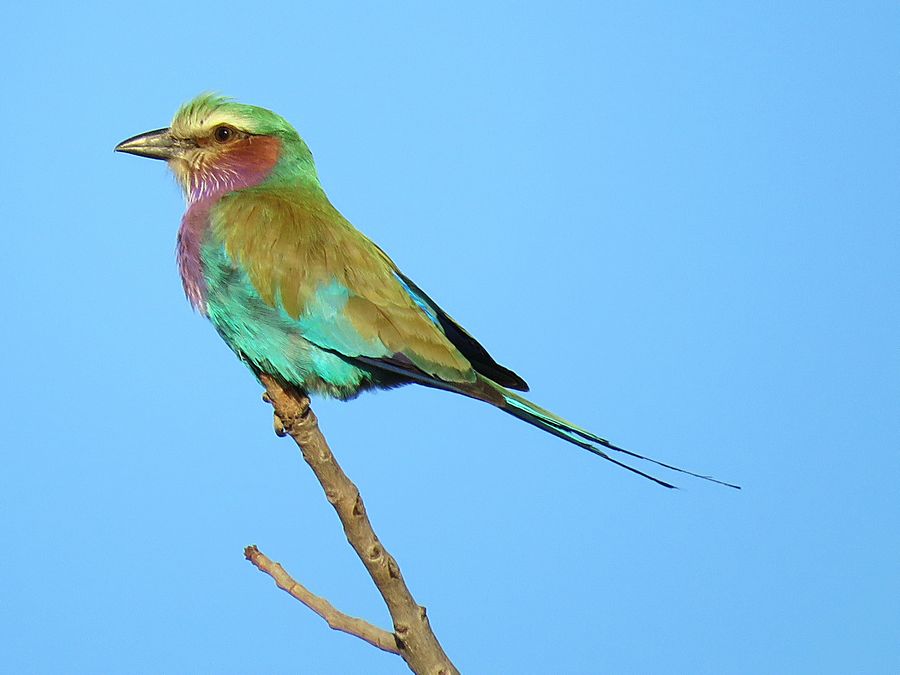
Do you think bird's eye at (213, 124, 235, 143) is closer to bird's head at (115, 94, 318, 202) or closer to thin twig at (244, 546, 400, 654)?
bird's head at (115, 94, 318, 202)

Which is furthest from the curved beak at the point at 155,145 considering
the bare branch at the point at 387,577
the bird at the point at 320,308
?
the bare branch at the point at 387,577

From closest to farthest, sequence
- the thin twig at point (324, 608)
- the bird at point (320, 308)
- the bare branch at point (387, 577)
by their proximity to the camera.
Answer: the bare branch at point (387, 577) → the thin twig at point (324, 608) → the bird at point (320, 308)

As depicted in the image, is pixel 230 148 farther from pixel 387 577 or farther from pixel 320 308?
pixel 387 577

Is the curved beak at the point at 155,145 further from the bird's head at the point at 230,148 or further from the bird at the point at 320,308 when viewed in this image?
the bird at the point at 320,308

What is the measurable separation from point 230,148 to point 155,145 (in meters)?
0.28

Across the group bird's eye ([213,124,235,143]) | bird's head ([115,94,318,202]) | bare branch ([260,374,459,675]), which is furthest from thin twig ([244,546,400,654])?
bird's eye ([213,124,235,143])

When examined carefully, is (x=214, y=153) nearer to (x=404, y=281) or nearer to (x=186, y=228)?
(x=186, y=228)

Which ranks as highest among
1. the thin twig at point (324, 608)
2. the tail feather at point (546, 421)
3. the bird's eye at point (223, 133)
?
the bird's eye at point (223, 133)

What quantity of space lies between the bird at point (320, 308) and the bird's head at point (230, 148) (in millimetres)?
125

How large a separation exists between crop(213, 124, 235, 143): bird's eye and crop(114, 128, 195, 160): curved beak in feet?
0.32

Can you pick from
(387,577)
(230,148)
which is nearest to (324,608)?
(387,577)

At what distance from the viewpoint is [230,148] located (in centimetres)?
360

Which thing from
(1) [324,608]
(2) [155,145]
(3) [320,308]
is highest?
(2) [155,145]

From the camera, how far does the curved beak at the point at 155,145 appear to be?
12.0 feet
